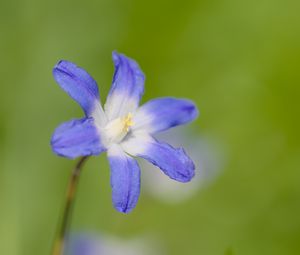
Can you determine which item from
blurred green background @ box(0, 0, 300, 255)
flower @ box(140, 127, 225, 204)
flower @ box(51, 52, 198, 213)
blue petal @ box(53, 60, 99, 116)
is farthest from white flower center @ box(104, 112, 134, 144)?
flower @ box(140, 127, 225, 204)

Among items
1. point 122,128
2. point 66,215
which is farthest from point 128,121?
point 66,215

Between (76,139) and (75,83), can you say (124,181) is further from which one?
(75,83)

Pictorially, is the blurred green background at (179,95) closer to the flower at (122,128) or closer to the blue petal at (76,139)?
the flower at (122,128)

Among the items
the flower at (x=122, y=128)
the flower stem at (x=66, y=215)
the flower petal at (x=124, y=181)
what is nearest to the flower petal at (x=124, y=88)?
the flower at (x=122, y=128)

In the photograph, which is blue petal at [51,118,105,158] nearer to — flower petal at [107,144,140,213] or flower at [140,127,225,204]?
flower petal at [107,144,140,213]

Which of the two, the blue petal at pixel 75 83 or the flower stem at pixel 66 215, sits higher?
the blue petal at pixel 75 83
